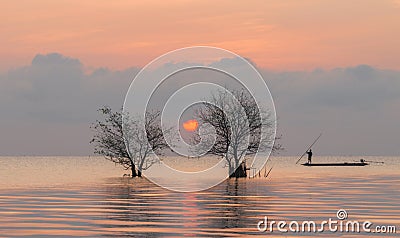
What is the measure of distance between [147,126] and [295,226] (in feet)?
216

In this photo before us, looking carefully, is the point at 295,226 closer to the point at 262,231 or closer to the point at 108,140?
the point at 262,231

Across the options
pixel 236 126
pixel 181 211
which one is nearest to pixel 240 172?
pixel 236 126

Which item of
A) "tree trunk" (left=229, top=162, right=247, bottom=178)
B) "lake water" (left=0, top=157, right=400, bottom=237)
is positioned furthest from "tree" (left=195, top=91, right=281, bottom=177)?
"lake water" (left=0, top=157, right=400, bottom=237)

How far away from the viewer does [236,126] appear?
9862 cm

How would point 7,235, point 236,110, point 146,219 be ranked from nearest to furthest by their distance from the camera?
point 7,235 → point 146,219 → point 236,110

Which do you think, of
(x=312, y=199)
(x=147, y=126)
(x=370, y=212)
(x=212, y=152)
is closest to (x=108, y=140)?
(x=147, y=126)

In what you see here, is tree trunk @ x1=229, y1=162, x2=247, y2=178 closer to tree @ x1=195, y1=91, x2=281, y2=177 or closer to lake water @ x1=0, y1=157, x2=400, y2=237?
tree @ x1=195, y1=91, x2=281, y2=177

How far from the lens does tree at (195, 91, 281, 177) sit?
98.6m

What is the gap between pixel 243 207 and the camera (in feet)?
169

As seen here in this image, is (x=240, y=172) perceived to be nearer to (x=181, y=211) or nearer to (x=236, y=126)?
(x=236, y=126)

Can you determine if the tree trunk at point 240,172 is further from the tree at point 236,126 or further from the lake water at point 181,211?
the lake water at point 181,211

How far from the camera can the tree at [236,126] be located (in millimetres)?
98625

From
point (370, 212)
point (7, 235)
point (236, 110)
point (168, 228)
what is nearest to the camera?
point (7, 235)

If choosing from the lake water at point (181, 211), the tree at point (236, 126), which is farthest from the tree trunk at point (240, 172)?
the lake water at point (181, 211)
